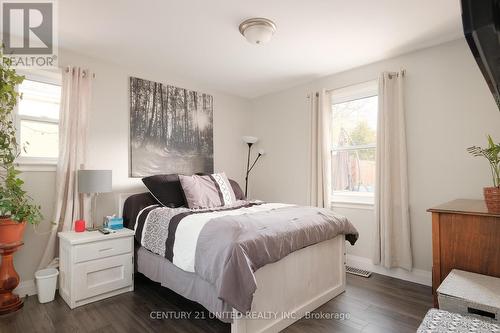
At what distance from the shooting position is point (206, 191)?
298cm

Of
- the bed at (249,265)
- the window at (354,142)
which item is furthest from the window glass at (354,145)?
the bed at (249,265)

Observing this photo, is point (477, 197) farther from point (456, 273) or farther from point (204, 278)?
point (204, 278)

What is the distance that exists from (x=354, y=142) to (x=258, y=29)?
1.93 metres

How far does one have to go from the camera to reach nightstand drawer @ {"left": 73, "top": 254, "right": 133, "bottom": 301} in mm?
2281

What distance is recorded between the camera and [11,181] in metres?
2.18

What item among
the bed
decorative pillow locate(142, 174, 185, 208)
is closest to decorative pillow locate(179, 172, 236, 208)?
decorative pillow locate(142, 174, 185, 208)

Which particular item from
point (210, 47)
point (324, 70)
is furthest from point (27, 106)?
point (324, 70)

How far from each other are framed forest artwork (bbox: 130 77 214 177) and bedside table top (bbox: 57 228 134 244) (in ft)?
2.93

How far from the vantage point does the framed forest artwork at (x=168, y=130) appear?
130 inches

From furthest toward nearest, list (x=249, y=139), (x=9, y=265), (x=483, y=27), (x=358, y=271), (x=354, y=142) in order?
(x=249, y=139)
(x=354, y=142)
(x=358, y=271)
(x=9, y=265)
(x=483, y=27)

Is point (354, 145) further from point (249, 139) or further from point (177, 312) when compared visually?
point (177, 312)
